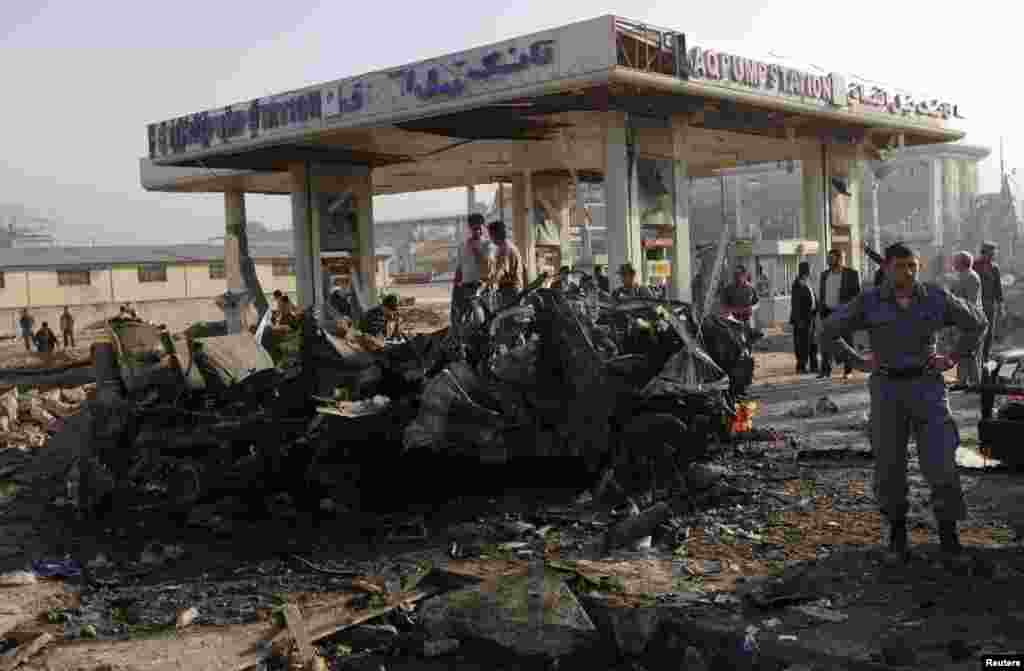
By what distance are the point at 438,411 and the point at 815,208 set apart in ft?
52.4

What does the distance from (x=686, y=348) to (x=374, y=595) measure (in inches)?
119

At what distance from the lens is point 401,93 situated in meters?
15.5

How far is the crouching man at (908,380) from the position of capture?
5.07 metres

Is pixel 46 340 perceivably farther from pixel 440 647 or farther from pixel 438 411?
pixel 440 647

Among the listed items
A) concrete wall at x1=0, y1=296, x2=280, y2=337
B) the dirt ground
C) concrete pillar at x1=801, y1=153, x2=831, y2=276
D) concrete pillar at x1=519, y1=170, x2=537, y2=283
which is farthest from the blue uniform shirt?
concrete wall at x1=0, y1=296, x2=280, y2=337

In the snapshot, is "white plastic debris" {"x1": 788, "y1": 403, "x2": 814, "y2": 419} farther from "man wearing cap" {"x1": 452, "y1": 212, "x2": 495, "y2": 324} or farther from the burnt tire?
"man wearing cap" {"x1": 452, "y1": 212, "x2": 495, "y2": 324}

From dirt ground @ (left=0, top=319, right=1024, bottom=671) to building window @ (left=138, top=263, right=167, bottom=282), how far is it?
30740mm

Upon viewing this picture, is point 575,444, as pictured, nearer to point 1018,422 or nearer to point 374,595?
point 374,595

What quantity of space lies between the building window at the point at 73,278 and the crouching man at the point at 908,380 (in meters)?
36.4

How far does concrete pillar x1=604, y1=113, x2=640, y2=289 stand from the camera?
588 inches

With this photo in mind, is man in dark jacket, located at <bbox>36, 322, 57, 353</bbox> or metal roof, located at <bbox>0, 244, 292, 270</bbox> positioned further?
metal roof, located at <bbox>0, 244, 292, 270</bbox>

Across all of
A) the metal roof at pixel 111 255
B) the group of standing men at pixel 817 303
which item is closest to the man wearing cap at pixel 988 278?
the group of standing men at pixel 817 303

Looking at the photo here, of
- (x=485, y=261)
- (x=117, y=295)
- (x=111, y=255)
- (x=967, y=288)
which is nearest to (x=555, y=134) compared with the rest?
(x=485, y=261)

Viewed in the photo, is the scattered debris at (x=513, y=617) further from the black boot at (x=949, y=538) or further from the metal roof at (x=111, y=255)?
the metal roof at (x=111, y=255)
